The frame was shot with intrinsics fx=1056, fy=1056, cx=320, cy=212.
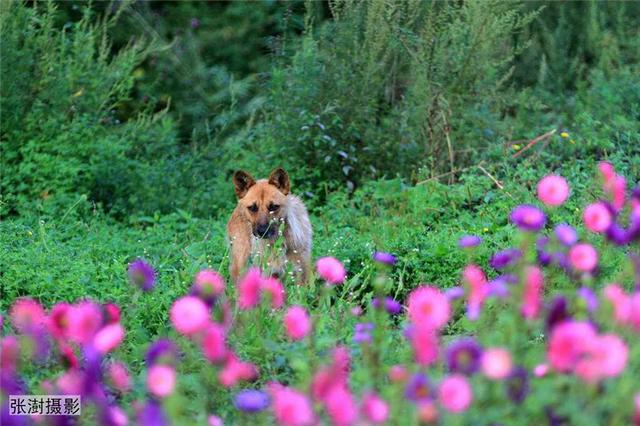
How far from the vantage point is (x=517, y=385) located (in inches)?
123

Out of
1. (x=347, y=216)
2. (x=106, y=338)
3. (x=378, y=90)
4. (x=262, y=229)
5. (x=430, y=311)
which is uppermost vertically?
(x=430, y=311)

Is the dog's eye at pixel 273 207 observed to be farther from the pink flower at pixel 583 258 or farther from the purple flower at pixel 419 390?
the purple flower at pixel 419 390

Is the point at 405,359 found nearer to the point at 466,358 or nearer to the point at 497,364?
the point at 466,358

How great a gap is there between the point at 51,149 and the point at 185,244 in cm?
187

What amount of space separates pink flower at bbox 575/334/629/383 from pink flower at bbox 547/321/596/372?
21 mm

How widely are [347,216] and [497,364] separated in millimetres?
5354

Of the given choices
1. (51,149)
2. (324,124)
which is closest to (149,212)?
(51,149)

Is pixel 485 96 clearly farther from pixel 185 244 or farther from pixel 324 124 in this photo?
pixel 185 244

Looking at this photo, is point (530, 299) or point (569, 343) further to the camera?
point (530, 299)

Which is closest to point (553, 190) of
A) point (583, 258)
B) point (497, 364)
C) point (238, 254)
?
point (583, 258)

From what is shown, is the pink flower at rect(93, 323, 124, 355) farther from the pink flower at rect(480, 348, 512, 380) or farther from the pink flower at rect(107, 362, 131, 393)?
the pink flower at rect(480, 348, 512, 380)

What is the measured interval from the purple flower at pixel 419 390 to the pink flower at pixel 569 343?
360 mm

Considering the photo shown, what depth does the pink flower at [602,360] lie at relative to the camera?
288 cm

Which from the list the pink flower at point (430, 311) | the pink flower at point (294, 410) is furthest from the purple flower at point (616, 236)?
the pink flower at point (294, 410)
